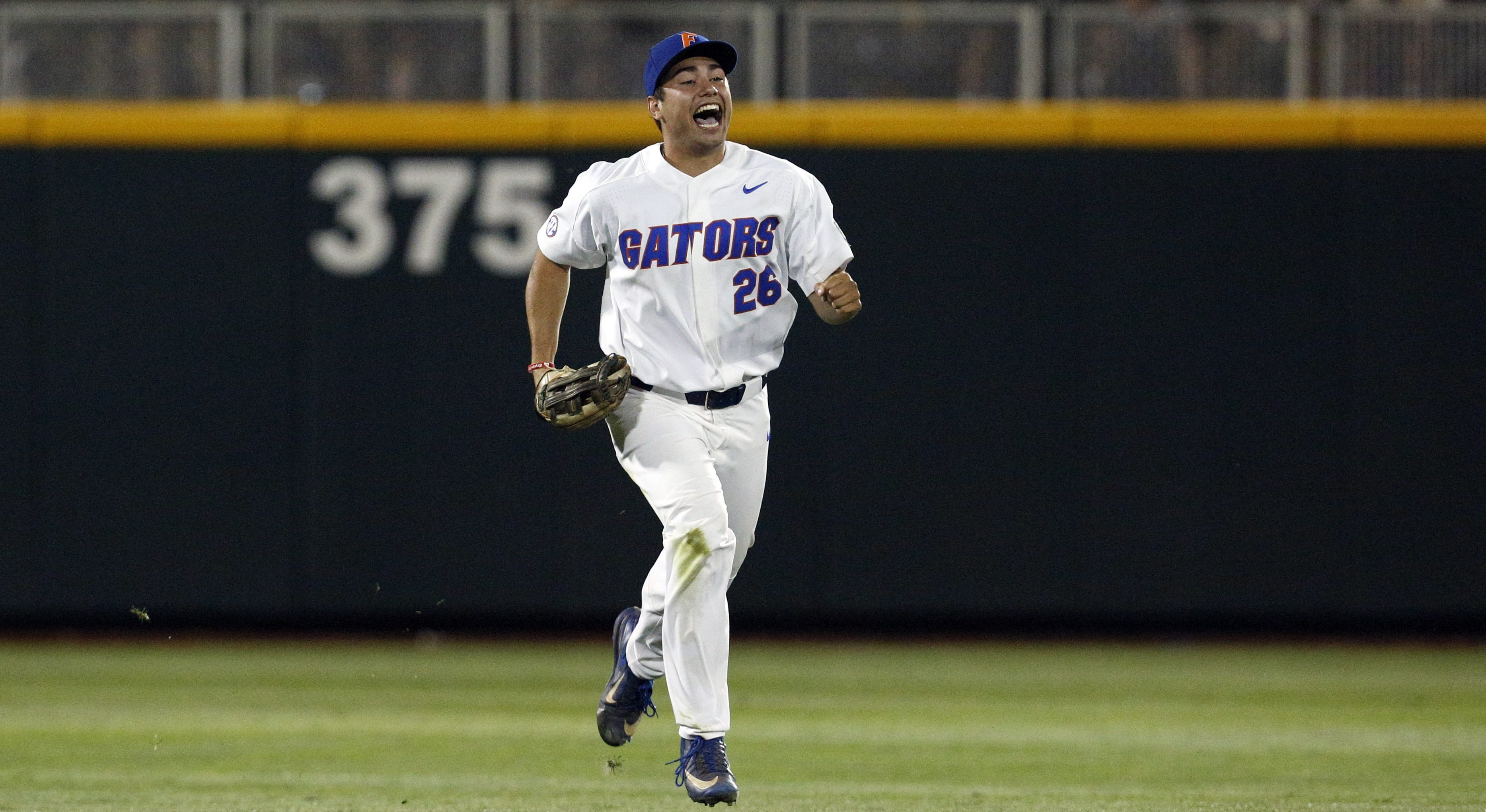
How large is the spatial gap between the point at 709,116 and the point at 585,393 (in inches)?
33.7

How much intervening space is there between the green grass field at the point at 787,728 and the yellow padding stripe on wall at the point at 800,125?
109 inches

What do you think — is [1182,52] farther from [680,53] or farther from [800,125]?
[680,53]

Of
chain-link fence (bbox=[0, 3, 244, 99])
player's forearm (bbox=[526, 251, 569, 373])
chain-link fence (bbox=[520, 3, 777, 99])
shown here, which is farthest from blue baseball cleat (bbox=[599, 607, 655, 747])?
chain-link fence (bbox=[0, 3, 244, 99])

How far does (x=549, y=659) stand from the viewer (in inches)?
380

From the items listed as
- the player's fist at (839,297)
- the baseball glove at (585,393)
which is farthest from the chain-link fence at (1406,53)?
the baseball glove at (585,393)

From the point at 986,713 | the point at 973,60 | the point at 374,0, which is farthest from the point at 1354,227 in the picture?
the point at 374,0

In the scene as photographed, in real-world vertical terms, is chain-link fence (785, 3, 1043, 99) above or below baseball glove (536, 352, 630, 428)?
above

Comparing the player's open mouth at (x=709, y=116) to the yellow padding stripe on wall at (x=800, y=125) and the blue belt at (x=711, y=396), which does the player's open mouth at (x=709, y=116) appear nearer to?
the blue belt at (x=711, y=396)

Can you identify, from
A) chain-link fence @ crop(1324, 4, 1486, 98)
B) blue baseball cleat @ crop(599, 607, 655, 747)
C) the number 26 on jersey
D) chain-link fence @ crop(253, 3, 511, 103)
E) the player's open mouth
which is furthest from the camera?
chain-link fence @ crop(253, 3, 511, 103)

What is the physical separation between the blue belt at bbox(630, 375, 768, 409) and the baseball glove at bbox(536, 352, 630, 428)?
13 centimetres

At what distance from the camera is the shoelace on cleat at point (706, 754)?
16.2 feet

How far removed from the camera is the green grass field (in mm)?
5746

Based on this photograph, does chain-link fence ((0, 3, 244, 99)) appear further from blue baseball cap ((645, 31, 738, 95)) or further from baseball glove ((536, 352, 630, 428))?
baseball glove ((536, 352, 630, 428))

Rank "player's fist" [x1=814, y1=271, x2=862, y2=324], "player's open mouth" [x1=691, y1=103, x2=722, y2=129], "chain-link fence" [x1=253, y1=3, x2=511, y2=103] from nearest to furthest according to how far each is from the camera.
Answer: "player's fist" [x1=814, y1=271, x2=862, y2=324] → "player's open mouth" [x1=691, y1=103, x2=722, y2=129] → "chain-link fence" [x1=253, y1=3, x2=511, y2=103]
